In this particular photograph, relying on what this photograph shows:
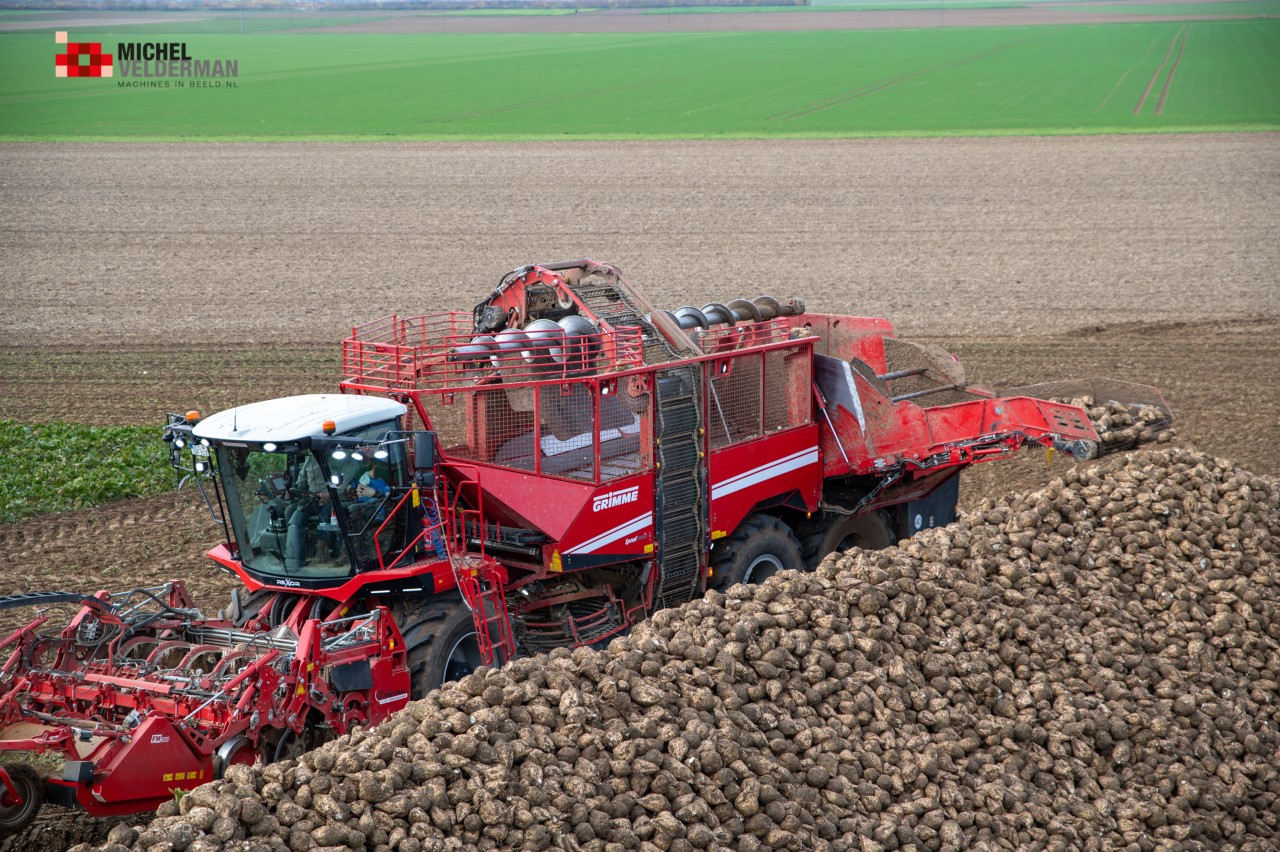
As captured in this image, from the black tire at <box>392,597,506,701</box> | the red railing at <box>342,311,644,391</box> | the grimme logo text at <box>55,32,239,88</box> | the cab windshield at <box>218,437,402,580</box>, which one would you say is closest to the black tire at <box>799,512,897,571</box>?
the red railing at <box>342,311,644,391</box>

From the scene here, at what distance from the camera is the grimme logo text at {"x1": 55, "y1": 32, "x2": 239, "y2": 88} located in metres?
67.4

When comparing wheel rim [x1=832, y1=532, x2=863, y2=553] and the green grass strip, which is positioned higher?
the green grass strip

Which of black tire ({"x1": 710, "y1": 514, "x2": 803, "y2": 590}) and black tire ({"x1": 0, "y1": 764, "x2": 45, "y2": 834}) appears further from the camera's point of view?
black tire ({"x1": 710, "y1": 514, "x2": 803, "y2": 590})

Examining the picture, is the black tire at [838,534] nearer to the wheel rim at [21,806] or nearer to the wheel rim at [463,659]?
the wheel rim at [463,659]

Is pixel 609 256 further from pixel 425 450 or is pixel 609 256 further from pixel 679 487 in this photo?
pixel 425 450

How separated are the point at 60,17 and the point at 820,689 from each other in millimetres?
107415

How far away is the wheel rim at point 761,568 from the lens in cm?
1148

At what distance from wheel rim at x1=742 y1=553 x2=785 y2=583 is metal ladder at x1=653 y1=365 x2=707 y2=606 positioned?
63 cm

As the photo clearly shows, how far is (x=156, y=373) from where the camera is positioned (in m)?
20.1

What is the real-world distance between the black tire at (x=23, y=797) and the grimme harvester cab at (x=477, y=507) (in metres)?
0.01

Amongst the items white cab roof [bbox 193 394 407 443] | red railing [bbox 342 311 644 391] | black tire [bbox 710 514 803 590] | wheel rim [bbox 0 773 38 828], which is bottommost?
wheel rim [bbox 0 773 38 828]

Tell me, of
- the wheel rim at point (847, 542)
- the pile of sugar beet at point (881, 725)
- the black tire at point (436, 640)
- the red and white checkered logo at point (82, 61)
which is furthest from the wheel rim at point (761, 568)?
the red and white checkered logo at point (82, 61)

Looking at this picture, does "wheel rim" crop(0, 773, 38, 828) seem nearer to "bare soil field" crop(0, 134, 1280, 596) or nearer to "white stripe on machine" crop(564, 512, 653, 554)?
"white stripe on machine" crop(564, 512, 653, 554)

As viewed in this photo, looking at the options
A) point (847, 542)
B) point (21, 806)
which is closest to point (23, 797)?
point (21, 806)
